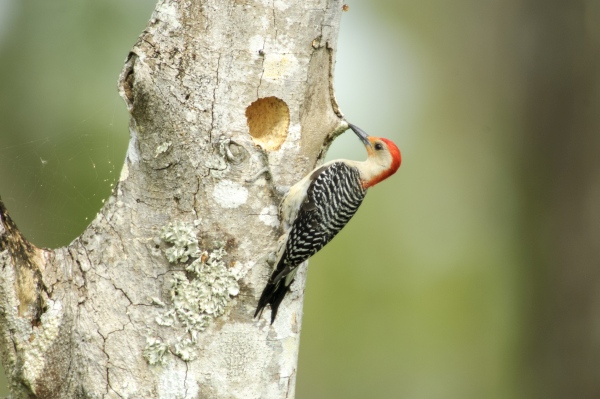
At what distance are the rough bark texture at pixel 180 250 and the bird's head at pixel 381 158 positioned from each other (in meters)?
1.30

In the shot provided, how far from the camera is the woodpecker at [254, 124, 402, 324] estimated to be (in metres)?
3.41

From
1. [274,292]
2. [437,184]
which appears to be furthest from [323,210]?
[437,184]

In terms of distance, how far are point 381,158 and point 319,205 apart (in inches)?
31.4

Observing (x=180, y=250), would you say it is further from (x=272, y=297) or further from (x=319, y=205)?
(x=319, y=205)

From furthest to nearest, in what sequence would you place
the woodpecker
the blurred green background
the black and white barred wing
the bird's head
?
the blurred green background → the bird's head → the black and white barred wing → the woodpecker

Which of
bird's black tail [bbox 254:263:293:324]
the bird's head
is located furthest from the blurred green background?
bird's black tail [bbox 254:263:293:324]

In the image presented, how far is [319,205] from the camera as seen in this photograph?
4062mm

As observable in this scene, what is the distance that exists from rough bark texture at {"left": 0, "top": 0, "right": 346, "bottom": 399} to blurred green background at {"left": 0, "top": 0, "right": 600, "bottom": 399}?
8.84ft

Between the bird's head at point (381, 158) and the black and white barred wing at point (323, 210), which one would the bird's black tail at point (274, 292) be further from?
the bird's head at point (381, 158)

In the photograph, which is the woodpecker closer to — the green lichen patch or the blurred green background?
the green lichen patch

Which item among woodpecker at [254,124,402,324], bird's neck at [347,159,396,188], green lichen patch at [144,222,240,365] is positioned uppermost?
bird's neck at [347,159,396,188]

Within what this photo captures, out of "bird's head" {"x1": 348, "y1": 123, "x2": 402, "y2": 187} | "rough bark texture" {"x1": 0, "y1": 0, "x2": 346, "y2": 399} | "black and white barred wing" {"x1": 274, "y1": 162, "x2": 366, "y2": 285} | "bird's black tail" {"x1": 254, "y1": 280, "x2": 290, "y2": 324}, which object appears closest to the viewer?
"rough bark texture" {"x1": 0, "y1": 0, "x2": 346, "y2": 399}

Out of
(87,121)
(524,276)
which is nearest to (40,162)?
(87,121)

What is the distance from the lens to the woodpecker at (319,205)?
3410mm
